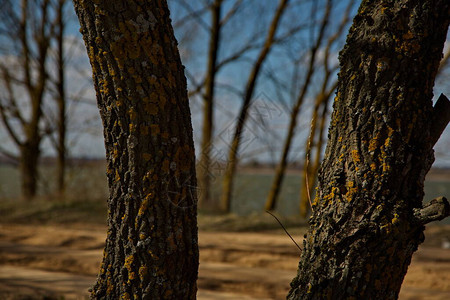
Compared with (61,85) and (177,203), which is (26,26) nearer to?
(61,85)

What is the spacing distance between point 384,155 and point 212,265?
407cm

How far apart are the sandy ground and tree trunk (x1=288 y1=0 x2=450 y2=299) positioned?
2718 mm

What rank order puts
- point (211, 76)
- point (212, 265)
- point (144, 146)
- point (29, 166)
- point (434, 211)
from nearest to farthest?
point (434, 211)
point (144, 146)
point (212, 265)
point (211, 76)
point (29, 166)

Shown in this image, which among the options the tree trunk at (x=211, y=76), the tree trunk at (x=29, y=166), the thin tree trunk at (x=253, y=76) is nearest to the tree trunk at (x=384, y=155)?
the tree trunk at (x=211, y=76)

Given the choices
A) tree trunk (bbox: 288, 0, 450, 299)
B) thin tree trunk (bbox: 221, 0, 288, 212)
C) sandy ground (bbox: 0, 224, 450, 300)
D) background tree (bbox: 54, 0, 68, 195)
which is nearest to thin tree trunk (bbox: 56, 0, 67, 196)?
background tree (bbox: 54, 0, 68, 195)

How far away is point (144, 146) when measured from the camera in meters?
2.15

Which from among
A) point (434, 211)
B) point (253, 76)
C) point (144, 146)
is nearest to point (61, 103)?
point (253, 76)

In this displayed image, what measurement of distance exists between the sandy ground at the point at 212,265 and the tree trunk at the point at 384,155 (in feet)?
8.92

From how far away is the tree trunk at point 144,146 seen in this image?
212 cm

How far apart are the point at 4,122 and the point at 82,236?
6.95 metres

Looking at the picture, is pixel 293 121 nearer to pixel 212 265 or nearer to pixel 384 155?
pixel 212 265

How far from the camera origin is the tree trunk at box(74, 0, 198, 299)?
2125 mm

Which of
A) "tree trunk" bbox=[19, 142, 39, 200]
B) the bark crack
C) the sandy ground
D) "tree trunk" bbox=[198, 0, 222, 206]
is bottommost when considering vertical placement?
the sandy ground

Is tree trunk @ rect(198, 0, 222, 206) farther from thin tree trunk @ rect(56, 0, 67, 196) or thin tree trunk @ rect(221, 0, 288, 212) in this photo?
thin tree trunk @ rect(56, 0, 67, 196)
